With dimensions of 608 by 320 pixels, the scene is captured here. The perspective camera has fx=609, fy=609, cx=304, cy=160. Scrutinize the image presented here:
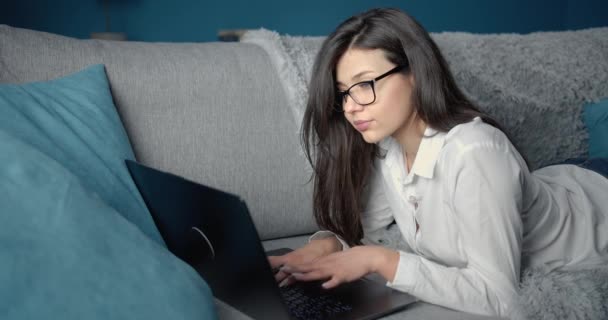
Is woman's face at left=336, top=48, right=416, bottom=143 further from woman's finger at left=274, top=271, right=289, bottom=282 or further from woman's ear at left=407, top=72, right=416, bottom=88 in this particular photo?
woman's finger at left=274, top=271, right=289, bottom=282

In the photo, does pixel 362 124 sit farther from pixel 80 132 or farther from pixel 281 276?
pixel 80 132

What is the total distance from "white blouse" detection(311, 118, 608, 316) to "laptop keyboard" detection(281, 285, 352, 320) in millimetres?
115

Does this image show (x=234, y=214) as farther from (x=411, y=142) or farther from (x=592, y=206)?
(x=592, y=206)

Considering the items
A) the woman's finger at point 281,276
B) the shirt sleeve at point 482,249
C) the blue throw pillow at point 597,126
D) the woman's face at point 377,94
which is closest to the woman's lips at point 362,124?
the woman's face at point 377,94

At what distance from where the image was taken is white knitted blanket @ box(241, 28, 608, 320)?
1721 millimetres

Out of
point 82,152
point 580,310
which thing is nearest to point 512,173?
point 580,310

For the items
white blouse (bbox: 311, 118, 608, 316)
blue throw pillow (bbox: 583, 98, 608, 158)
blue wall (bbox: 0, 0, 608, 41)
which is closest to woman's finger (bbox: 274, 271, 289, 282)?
white blouse (bbox: 311, 118, 608, 316)

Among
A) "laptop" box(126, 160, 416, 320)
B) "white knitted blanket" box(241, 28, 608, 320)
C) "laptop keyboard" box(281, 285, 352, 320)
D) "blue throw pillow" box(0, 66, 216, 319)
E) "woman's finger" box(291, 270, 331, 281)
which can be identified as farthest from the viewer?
"white knitted blanket" box(241, 28, 608, 320)

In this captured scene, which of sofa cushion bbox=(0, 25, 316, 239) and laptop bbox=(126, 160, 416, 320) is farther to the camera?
sofa cushion bbox=(0, 25, 316, 239)

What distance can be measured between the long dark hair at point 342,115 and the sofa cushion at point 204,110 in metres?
0.12

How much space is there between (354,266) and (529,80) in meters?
1.05

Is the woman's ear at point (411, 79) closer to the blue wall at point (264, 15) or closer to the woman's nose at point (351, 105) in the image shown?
the woman's nose at point (351, 105)

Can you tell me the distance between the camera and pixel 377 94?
124 centimetres

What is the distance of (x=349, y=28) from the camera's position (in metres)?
1.30
